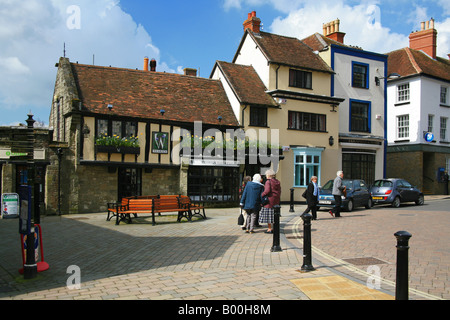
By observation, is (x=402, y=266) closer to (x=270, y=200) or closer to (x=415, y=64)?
(x=270, y=200)

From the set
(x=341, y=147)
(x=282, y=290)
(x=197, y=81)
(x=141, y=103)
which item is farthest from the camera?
(x=341, y=147)

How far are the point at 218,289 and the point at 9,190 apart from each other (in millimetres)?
14767

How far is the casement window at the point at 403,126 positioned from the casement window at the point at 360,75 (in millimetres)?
4976

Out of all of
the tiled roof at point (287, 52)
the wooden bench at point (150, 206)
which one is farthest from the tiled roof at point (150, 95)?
the wooden bench at point (150, 206)

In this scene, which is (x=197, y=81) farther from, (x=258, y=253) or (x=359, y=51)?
(x=258, y=253)

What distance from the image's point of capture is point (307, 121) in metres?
25.1

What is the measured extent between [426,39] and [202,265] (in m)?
33.0

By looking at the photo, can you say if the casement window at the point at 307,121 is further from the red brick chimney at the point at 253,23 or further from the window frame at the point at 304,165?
the red brick chimney at the point at 253,23

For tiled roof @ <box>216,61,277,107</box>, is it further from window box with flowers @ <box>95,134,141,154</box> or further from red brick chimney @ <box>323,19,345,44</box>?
red brick chimney @ <box>323,19,345,44</box>

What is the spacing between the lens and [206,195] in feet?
68.2

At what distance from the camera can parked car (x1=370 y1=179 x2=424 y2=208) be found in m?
20.4

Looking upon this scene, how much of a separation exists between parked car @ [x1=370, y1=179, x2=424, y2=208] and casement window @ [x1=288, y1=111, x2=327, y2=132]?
18.4 feet

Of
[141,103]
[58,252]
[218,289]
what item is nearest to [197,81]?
[141,103]

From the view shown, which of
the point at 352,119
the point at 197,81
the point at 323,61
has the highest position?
the point at 323,61
